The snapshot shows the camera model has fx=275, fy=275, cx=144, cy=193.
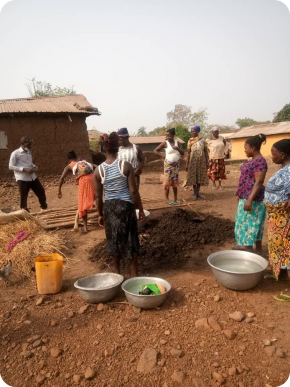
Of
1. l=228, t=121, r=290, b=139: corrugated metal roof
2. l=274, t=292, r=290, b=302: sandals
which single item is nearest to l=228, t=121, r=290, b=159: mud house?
l=228, t=121, r=290, b=139: corrugated metal roof

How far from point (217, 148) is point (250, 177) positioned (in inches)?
189

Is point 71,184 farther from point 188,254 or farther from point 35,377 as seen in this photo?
point 35,377

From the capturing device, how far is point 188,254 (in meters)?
4.07

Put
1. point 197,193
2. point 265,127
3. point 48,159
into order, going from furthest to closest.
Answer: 1. point 265,127
2. point 48,159
3. point 197,193

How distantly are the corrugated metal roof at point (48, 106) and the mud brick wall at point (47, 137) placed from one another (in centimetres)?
29

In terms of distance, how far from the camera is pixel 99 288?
2787 millimetres

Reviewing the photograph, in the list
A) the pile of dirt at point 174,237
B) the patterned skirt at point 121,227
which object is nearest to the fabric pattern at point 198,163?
the pile of dirt at point 174,237

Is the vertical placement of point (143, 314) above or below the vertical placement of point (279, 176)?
below

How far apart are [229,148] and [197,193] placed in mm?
20321

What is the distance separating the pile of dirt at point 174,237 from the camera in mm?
3943

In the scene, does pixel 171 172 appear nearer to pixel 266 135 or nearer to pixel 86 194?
pixel 86 194

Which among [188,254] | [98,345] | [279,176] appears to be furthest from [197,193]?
[98,345]

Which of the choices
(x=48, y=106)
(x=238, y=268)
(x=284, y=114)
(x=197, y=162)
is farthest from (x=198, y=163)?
(x=284, y=114)

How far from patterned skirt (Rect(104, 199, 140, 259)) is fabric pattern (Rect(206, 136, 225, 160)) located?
553cm
